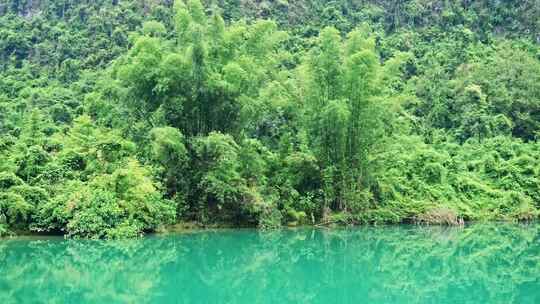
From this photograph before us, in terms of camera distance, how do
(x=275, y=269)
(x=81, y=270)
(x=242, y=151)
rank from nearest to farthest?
(x=81, y=270), (x=275, y=269), (x=242, y=151)

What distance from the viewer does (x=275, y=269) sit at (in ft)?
39.7

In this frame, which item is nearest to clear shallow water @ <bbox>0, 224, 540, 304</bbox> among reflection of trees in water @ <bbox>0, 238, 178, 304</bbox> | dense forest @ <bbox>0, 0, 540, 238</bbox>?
reflection of trees in water @ <bbox>0, 238, 178, 304</bbox>

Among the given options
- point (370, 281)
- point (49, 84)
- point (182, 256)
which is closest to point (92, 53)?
point (49, 84)

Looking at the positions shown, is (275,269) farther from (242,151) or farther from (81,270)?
(242,151)

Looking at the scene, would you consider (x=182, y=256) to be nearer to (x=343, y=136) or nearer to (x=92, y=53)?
(x=343, y=136)

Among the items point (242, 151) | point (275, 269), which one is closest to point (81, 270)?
point (275, 269)

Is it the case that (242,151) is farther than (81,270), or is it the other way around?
(242,151)

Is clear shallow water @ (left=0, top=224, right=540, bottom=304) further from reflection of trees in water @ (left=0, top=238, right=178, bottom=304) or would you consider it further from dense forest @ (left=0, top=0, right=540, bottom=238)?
dense forest @ (left=0, top=0, right=540, bottom=238)

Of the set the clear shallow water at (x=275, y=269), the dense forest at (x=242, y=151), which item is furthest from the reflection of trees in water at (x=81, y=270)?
the dense forest at (x=242, y=151)

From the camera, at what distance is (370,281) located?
11.1 meters

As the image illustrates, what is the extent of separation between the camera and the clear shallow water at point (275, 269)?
9664 mm

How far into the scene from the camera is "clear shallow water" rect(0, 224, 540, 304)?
9664mm

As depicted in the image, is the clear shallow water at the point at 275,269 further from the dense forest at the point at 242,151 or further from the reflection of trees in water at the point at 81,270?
the dense forest at the point at 242,151

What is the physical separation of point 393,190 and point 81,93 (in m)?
16.6
